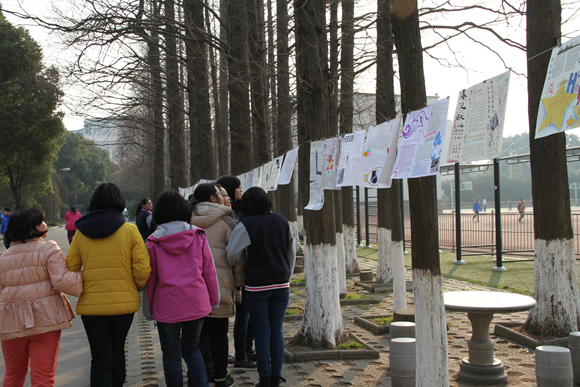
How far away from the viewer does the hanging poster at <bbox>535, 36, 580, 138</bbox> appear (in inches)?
153

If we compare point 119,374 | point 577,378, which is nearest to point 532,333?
point 577,378

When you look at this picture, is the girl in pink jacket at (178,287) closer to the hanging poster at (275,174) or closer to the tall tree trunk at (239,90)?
the hanging poster at (275,174)

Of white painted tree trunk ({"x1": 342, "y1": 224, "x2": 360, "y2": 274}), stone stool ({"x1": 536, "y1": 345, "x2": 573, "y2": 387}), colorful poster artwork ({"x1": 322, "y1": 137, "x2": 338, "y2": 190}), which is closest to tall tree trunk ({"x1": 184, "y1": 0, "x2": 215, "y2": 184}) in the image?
white painted tree trunk ({"x1": 342, "y1": 224, "x2": 360, "y2": 274})

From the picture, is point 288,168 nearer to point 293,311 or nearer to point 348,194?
point 293,311

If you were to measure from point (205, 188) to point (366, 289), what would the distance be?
655 cm

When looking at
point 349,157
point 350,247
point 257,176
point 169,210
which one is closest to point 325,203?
point 349,157

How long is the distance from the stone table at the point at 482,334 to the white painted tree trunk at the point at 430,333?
85cm

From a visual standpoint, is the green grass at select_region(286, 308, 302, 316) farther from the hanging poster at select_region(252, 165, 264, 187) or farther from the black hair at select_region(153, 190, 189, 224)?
the black hair at select_region(153, 190, 189, 224)

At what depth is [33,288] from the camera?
12.7ft

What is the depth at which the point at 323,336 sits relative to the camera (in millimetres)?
5855

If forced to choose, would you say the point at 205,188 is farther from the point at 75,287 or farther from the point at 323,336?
the point at 323,336

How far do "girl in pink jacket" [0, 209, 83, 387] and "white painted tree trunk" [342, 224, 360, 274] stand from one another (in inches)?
365

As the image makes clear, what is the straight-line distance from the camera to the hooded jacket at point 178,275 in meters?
3.95

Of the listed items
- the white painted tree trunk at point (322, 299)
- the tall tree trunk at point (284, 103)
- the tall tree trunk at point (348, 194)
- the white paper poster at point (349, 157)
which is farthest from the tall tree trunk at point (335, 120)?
the white paper poster at point (349, 157)
